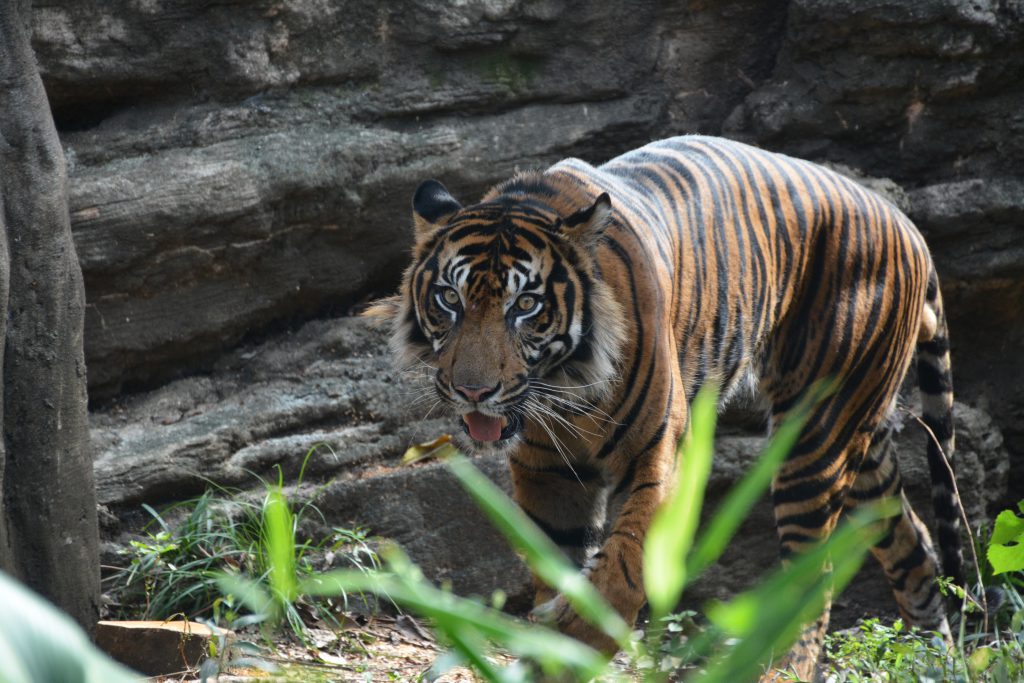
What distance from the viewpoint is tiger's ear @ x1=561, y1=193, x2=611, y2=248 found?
12.0 feet

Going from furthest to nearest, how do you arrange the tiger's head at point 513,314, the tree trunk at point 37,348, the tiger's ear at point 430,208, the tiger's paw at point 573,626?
the tiger's ear at point 430,208 < the tree trunk at point 37,348 < the tiger's head at point 513,314 < the tiger's paw at point 573,626

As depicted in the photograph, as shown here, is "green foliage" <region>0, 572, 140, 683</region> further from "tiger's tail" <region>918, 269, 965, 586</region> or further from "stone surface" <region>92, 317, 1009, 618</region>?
"tiger's tail" <region>918, 269, 965, 586</region>

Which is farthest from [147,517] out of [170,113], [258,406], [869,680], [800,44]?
[800,44]

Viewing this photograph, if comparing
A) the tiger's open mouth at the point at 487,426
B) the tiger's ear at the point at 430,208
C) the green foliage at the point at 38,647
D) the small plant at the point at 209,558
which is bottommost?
the small plant at the point at 209,558

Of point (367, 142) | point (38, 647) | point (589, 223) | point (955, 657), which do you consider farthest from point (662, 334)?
point (38, 647)

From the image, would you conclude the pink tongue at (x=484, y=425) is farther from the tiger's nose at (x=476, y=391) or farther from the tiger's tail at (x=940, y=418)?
the tiger's tail at (x=940, y=418)

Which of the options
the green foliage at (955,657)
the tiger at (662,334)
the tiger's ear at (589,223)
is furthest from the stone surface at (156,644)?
the green foliage at (955,657)

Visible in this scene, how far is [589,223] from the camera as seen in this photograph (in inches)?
146

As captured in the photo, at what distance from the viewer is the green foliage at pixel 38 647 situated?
26.0 inches

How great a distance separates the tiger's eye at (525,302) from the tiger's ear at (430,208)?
0.46 m

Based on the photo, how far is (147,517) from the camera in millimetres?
4840

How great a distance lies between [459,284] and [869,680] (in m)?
1.64

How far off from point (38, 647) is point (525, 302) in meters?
3.00

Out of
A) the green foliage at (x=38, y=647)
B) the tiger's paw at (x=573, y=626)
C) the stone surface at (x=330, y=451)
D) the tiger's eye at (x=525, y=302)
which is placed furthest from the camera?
the stone surface at (x=330, y=451)
